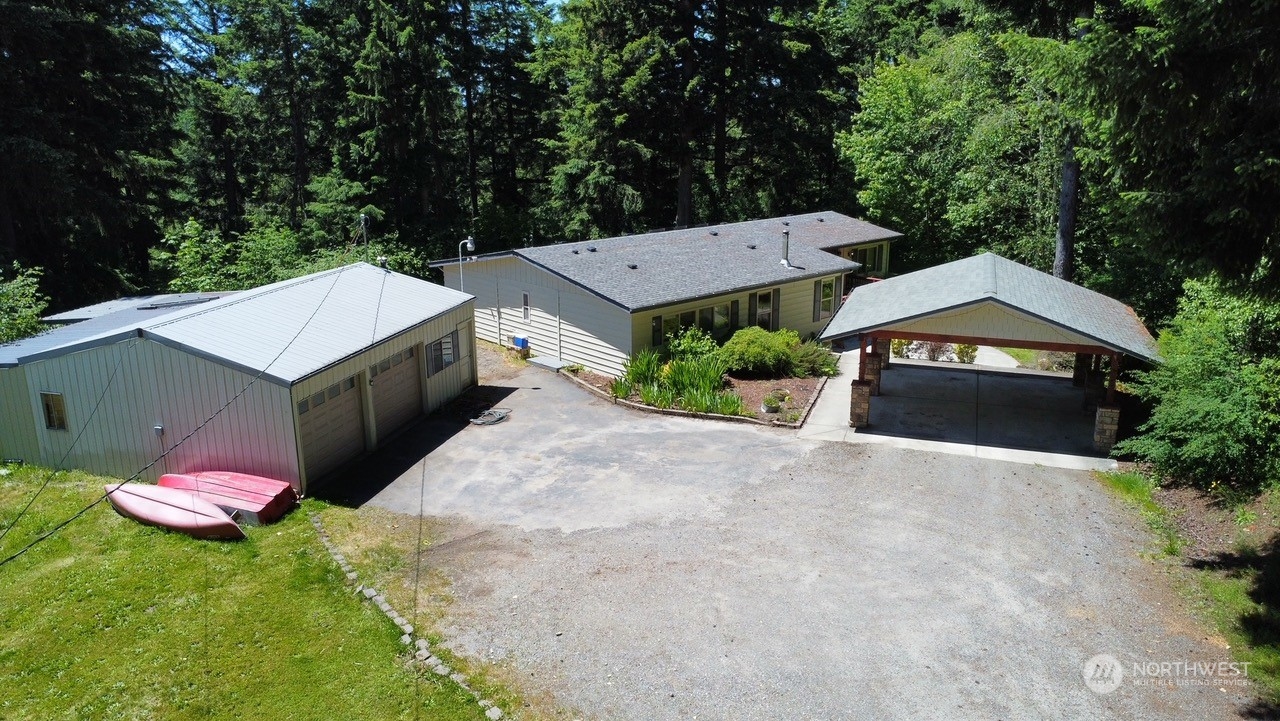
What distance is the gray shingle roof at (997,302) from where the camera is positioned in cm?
1662

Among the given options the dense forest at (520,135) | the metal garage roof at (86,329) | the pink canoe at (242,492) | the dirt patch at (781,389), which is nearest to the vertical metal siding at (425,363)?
the pink canoe at (242,492)

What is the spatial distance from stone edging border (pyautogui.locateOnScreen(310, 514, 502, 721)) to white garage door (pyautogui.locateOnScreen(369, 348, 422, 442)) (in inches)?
204

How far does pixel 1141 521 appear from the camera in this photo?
45.0ft

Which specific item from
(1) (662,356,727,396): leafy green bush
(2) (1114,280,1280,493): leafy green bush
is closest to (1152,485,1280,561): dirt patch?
(2) (1114,280,1280,493): leafy green bush

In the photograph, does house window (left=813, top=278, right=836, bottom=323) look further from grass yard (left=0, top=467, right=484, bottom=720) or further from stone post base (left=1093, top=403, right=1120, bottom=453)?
grass yard (left=0, top=467, right=484, bottom=720)

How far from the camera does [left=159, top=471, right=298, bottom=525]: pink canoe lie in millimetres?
13562

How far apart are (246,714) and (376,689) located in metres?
1.41

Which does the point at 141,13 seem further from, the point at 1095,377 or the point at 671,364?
the point at 1095,377

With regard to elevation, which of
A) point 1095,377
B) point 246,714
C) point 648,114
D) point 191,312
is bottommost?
point 246,714

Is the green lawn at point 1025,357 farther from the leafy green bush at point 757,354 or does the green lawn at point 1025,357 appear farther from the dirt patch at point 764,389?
the leafy green bush at point 757,354

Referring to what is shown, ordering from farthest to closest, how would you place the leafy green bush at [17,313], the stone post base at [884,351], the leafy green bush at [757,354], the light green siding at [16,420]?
the stone post base at [884,351], the leafy green bush at [757,354], the leafy green bush at [17,313], the light green siding at [16,420]

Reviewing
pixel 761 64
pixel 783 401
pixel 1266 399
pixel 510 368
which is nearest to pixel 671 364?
pixel 783 401

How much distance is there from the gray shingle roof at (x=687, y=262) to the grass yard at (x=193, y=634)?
11261 mm

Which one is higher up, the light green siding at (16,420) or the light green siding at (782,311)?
the light green siding at (782,311)
